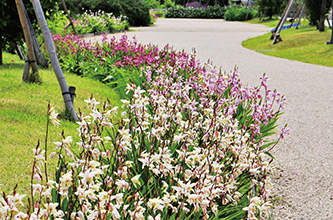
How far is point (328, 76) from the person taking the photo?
10266 millimetres

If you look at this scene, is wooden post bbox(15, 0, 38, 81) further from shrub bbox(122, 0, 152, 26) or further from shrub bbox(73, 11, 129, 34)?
shrub bbox(122, 0, 152, 26)

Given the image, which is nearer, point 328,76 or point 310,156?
point 310,156

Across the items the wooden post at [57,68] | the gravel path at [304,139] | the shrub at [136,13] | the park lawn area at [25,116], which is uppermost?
the wooden post at [57,68]

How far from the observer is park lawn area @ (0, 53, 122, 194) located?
12.5 ft

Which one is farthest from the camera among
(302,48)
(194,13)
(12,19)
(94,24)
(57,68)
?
(194,13)

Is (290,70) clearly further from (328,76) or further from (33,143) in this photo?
(33,143)

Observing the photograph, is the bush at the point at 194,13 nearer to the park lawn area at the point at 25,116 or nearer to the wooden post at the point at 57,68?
the park lawn area at the point at 25,116

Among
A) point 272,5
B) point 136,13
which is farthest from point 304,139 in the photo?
point 272,5

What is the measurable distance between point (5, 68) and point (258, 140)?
5697 mm

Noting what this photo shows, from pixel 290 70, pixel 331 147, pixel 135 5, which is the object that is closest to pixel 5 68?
pixel 331 147

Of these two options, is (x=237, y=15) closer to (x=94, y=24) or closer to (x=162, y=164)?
(x=94, y=24)

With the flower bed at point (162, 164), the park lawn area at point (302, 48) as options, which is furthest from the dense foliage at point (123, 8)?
the flower bed at point (162, 164)

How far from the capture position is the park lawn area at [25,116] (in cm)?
379

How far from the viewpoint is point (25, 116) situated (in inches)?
206
